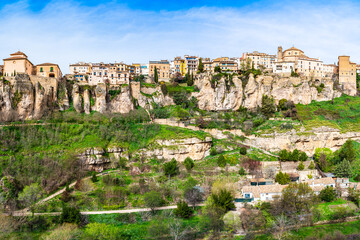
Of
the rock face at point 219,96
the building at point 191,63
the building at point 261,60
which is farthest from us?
the building at point 191,63

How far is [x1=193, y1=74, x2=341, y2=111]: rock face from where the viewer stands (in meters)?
61.6

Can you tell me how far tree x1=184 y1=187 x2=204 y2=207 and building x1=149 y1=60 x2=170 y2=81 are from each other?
4037 centimetres

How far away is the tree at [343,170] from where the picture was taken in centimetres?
3984

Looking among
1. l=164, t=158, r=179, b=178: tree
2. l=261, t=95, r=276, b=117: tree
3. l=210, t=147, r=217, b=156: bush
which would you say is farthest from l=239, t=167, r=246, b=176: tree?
l=261, t=95, r=276, b=117: tree

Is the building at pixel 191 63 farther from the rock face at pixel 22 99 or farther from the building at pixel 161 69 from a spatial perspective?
the rock face at pixel 22 99

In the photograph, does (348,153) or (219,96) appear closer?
(348,153)

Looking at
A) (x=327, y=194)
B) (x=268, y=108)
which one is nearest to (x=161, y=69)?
(x=268, y=108)

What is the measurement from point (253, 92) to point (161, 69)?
22745 millimetres

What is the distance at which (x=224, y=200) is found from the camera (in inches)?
1270

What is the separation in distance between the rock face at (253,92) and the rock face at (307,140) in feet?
43.8

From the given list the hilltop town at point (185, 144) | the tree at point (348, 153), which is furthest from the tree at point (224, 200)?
the tree at point (348, 153)

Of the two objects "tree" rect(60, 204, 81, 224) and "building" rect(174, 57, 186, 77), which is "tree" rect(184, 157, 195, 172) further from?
"building" rect(174, 57, 186, 77)

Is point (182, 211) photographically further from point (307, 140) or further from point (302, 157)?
point (307, 140)

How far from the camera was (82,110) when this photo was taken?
54.0 metres
